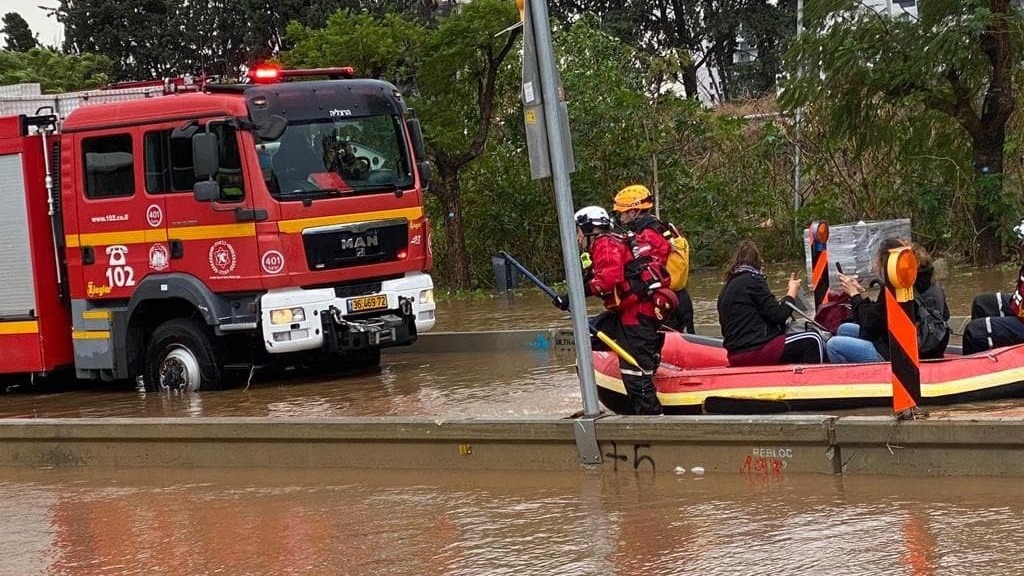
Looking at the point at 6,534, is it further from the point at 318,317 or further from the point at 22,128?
the point at 22,128

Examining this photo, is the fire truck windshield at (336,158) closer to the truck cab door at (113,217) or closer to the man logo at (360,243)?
the man logo at (360,243)

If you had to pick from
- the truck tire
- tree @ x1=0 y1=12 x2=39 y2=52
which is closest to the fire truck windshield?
the truck tire

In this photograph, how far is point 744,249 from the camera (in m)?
9.70

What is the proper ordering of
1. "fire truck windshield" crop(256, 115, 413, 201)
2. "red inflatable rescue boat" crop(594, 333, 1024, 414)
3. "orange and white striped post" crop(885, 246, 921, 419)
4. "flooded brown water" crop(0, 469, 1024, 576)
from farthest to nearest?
"fire truck windshield" crop(256, 115, 413, 201), "red inflatable rescue boat" crop(594, 333, 1024, 414), "orange and white striped post" crop(885, 246, 921, 419), "flooded brown water" crop(0, 469, 1024, 576)

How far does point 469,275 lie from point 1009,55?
8756mm

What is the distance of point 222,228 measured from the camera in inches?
539

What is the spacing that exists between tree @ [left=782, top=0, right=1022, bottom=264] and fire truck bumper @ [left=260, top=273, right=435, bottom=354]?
8.73 meters

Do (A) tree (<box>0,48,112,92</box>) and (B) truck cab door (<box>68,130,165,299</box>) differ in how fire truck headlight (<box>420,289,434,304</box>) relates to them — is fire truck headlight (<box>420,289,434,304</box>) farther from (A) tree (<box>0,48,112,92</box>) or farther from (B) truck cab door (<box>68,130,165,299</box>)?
(A) tree (<box>0,48,112,92</box>)

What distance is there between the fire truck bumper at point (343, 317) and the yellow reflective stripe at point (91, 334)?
1.79 m

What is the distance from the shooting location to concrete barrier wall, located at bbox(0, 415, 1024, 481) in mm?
7887

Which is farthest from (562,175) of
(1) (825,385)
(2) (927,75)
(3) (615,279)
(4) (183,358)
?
(2) (927,75)

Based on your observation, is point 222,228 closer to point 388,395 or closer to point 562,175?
point 388,395

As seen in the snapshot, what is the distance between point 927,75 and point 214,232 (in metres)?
10.7

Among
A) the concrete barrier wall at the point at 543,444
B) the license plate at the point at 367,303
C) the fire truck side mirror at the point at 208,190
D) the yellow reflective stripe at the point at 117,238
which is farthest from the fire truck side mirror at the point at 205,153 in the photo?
the concrete barrier wall at the point at 543,444
